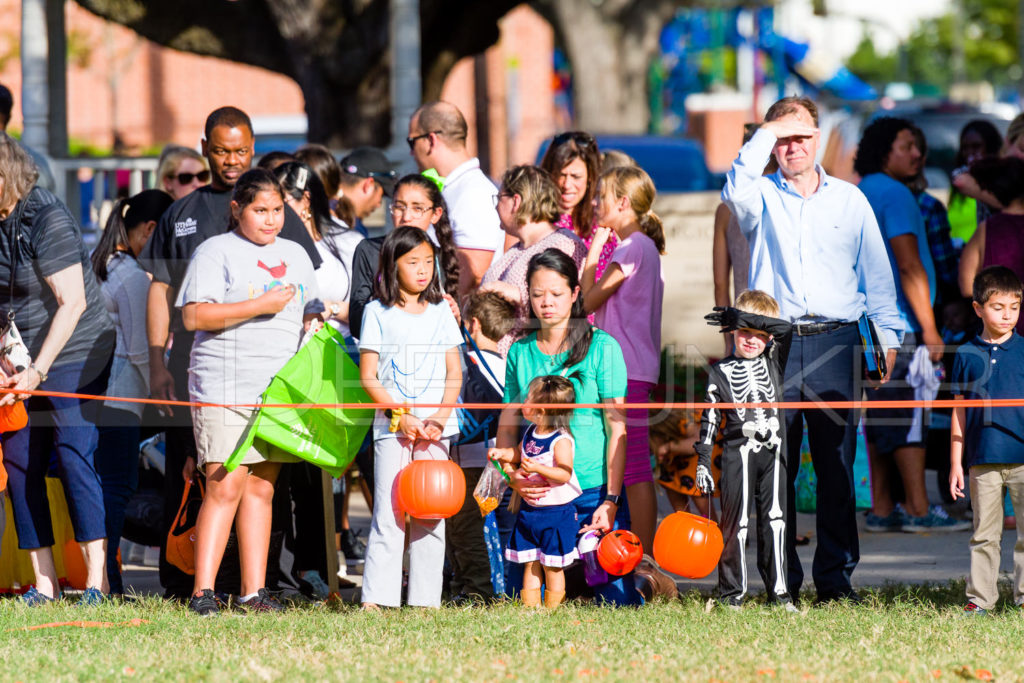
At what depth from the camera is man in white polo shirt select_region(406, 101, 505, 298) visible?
6.94m

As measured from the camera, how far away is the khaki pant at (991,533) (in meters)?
5.87

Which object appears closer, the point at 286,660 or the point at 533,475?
the point at 286,660

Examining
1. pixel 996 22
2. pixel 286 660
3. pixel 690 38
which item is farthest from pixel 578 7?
pixel 996 22

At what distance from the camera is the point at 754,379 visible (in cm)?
615

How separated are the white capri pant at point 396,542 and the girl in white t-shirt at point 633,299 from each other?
40.4 inches

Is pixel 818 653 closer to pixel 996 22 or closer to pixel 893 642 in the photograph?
pixel 893 642

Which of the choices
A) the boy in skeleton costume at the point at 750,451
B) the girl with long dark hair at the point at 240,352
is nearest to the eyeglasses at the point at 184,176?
the girl with long dark hair at the point at 240,352

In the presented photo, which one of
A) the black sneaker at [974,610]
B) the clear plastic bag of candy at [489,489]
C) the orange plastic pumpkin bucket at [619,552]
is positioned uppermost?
the clear plastic bag of candy at [489,489]

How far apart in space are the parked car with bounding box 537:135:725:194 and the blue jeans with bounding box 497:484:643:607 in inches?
390

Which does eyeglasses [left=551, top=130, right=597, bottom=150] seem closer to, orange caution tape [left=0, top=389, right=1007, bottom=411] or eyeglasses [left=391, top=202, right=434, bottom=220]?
eyeglasses [left=391, top=202, right=434, bottom=220]

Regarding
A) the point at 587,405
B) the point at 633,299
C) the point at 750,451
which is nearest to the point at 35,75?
the point at 633,299

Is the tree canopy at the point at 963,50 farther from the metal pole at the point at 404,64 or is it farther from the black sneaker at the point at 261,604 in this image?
the black sneaker at the point at 261,604

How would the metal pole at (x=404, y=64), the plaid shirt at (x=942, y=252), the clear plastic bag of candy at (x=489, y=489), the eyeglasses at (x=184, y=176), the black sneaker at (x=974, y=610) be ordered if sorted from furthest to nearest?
the metal pole at (x=404, y=64) < the plaid shirt at (x=942, y=252) < the eyeglasses at (x=184, y=176) < the clear plastic bag of candy at (x=489, y=489) < the black sneaker at (x=974, y=610)

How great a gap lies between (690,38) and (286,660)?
41.1 meters
